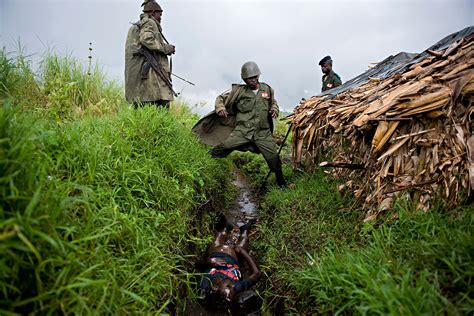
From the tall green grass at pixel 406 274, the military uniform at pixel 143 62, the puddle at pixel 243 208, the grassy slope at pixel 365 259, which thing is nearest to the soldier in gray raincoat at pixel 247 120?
the puddle at pixel 243 208

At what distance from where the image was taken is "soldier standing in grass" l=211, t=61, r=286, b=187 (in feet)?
16.3

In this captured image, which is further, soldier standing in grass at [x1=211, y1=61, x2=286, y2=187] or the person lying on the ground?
soldier standing in grass at [x1=211, y1=61, x2=286, y2=187]

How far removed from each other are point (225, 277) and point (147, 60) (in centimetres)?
→ 346

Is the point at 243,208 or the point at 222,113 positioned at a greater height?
the point at 222,113

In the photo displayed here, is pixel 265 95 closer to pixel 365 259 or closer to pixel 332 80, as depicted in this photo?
pixel 332 80

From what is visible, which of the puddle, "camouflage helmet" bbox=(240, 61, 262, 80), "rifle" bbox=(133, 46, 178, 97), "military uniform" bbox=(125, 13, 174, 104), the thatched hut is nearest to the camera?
the thatched hut

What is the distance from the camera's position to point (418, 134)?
256 centimetres

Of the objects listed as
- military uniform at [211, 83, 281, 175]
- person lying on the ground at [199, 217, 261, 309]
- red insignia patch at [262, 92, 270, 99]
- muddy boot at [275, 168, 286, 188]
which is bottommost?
person lying on the ground at [199, 217, 261, 309]

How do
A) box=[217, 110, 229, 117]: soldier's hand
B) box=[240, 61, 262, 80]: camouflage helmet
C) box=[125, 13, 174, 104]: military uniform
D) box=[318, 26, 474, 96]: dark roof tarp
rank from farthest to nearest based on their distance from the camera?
1. box=[217, 110, 229, 117]: soldier's hand
2. box=[240, 61, 262, 80]: camouflage helmet
3. box=[125, 13, 174, 104]: military uniform
4. box=[318, 26, 474, 96]: dark roof tarp

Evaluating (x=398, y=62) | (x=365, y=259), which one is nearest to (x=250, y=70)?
(x=398, y=62)

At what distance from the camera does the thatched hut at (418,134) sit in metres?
2.31

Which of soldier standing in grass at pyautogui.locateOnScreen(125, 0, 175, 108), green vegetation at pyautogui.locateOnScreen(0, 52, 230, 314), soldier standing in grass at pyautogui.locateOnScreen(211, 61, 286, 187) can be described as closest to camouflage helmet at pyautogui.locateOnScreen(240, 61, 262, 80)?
soldier standing in grass at pyautogui.locateOnScreen(211, 61, 286, 187)

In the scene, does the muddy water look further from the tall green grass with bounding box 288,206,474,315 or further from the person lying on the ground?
the tall green grass with bounding box 288,206,474,315

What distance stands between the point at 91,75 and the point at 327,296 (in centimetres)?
559
